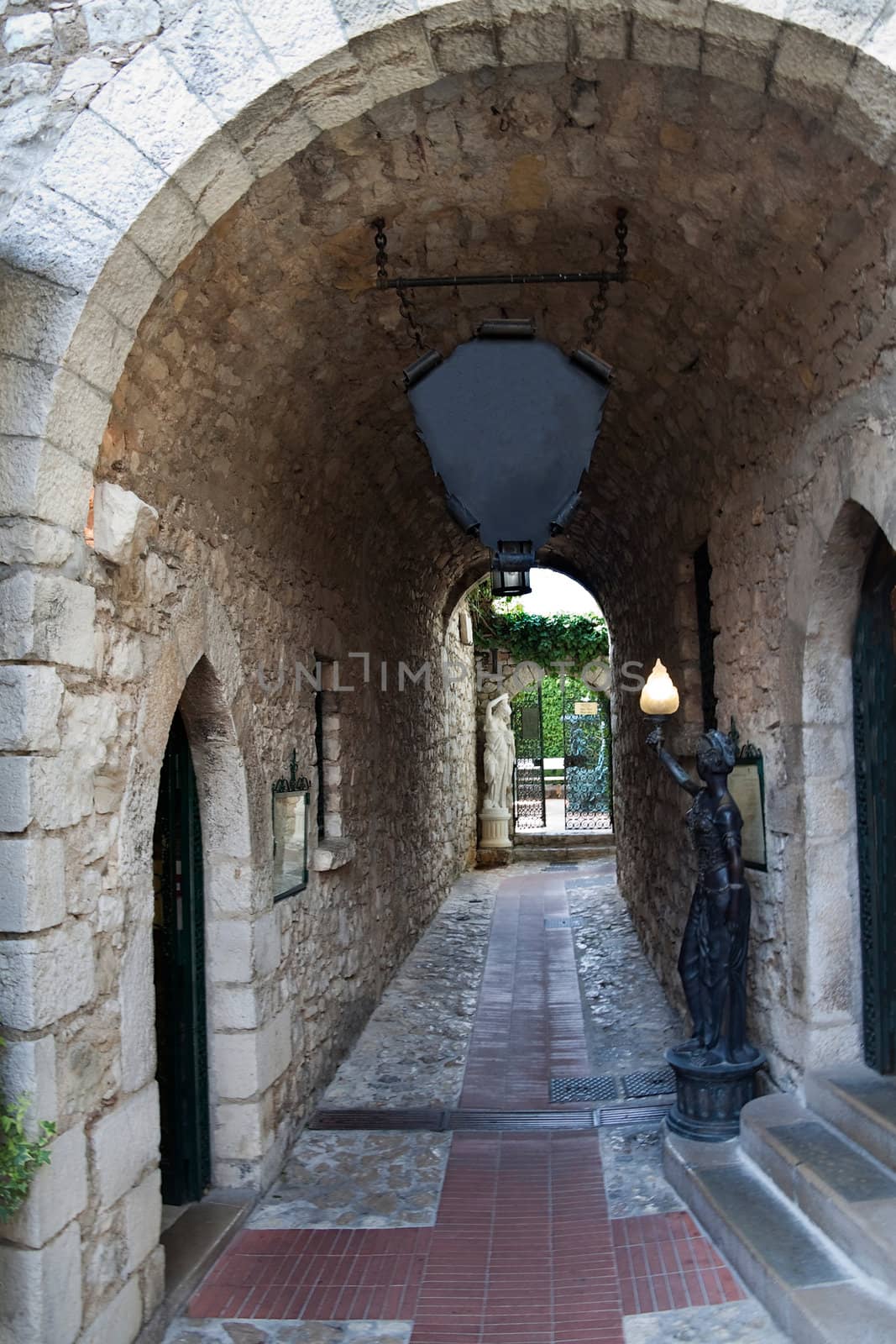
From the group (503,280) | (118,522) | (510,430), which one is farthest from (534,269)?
(118,522)

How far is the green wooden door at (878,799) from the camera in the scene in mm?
3895

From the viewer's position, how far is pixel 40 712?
2.74m

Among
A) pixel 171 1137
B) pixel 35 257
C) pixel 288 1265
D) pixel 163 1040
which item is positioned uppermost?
pixel 35 257

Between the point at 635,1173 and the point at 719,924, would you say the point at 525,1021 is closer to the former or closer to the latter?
the point at 635,1173

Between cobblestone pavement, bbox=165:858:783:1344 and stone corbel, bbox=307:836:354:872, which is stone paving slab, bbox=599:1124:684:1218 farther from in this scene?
stone corbel, bbox=307:836:354:872

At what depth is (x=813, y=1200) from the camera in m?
3.34

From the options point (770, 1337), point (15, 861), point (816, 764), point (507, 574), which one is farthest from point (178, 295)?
point (770, 1337)

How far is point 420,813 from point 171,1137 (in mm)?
5481

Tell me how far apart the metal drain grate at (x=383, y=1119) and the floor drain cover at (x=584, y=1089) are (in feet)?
2.03

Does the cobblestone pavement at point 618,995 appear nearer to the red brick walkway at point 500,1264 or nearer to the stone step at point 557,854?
the red brick walkway at point 500,1264

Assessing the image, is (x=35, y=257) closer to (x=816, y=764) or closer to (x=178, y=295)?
(x=178, y=295)

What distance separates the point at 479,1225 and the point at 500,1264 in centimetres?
30

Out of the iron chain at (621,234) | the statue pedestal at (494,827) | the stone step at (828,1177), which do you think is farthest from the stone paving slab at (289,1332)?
the statue pedestal at (494,827)

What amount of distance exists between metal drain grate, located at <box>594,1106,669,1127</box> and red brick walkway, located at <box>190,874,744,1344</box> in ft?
0.70
